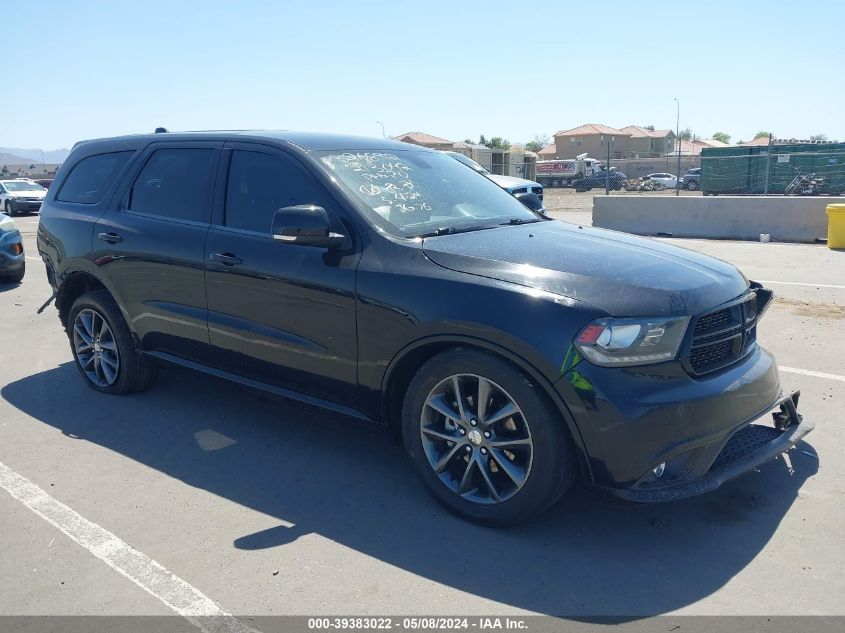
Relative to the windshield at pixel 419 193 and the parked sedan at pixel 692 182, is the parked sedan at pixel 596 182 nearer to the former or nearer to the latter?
the parked sedan at pixel 692 182

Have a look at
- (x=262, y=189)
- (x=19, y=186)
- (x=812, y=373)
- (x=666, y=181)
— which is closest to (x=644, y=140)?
(x=666, y=181)

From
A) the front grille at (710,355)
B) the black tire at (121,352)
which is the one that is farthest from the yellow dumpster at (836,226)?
the black tire at (121,352)

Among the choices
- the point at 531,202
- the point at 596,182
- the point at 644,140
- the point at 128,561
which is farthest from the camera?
the point at 644,140

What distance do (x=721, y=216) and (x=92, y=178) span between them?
1305 centimetres

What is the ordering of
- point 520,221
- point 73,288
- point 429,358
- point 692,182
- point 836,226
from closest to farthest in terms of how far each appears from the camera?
point 429,358
point 520,221
point 73,288
point 836,226
point 692,182

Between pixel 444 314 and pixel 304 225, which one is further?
pixel 304 225

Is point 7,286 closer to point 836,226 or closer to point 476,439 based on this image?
point 476,439

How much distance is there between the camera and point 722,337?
344 centimetres

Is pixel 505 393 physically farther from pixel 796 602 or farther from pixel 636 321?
pixel 796 602

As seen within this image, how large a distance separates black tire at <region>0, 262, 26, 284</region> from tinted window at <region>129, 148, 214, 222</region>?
21.8 feet

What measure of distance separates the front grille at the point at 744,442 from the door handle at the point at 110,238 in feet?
13.1

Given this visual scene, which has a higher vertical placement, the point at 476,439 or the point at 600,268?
the point at 600,268

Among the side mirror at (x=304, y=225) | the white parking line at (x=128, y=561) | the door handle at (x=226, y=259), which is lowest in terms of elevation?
the white parking line at (x=128, y=561)

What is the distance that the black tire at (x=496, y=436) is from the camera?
128 inches
